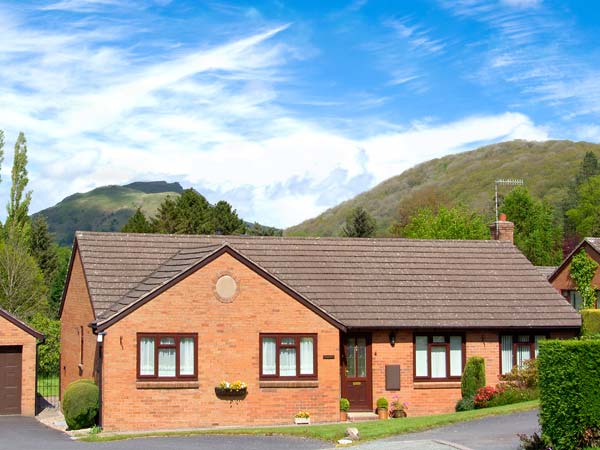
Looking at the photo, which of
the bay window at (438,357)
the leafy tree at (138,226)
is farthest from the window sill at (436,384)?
the leafy tree at (138,226)

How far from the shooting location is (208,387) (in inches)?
1072

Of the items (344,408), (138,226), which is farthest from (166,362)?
(138,226)

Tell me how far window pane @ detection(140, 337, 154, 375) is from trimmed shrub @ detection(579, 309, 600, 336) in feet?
47.5

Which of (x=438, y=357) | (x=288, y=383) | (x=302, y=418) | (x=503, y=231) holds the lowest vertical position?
(x=302, y=418)

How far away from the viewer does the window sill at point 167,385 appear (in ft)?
87.6

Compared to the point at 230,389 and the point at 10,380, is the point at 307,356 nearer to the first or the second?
the point at 230,389

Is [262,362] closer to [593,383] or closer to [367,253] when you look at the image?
[367,253]

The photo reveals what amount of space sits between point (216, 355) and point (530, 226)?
70.6 metres

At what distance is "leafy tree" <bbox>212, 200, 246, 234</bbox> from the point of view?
7362 centimetres

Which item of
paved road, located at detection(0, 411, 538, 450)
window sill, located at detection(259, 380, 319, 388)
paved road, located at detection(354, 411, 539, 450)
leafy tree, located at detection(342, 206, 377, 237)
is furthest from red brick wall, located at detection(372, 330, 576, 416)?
leafy tree, located at detection(342, 206, 377, 237)

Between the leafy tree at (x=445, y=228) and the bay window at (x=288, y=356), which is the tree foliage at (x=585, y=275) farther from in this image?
the leafy tree at (x=445, y=228)

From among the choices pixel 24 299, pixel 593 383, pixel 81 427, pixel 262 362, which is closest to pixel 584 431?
pixel 593 383

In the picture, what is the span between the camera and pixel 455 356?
30.9 m

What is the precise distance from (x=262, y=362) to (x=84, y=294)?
6700 mm
